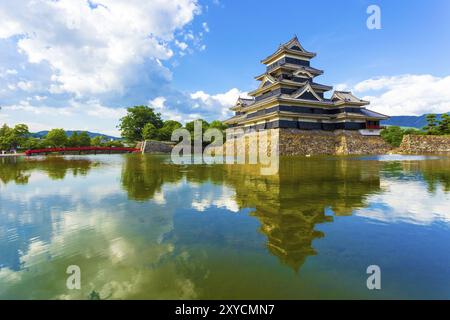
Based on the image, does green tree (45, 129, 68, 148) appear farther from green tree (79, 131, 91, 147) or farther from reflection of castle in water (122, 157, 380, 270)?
reflection of castle in water (122, 157, 380, 270)

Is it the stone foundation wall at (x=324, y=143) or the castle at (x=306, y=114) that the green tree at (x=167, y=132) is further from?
the stone foundation wall at (x=324, y=143)

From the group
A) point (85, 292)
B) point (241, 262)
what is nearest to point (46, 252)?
point (85, 292)

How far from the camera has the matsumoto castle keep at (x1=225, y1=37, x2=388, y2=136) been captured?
2941 cm

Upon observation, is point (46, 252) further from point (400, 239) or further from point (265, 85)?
point (265, 85)

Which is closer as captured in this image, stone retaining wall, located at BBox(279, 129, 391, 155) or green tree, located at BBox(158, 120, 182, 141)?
stone retaining wall, located at BBox(279, 129, 391, 155)

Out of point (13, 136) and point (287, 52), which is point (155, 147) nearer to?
point (13, 136)

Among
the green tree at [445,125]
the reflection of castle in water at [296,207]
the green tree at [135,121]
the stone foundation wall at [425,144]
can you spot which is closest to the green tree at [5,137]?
the green tree at [135,121]

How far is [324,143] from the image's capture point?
30.5 m

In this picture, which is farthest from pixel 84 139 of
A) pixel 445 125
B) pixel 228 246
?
pixel 445 125

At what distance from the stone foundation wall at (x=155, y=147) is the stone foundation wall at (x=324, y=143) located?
84.2 ft

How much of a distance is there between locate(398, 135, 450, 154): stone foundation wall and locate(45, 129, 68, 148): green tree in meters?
67.9

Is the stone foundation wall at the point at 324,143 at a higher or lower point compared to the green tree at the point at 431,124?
lower

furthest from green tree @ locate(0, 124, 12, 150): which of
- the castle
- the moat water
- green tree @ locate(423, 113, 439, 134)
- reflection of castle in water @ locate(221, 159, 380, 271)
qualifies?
green tree @ locate(423, 113, 439, 134)

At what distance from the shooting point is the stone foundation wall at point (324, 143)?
28.4 metres
